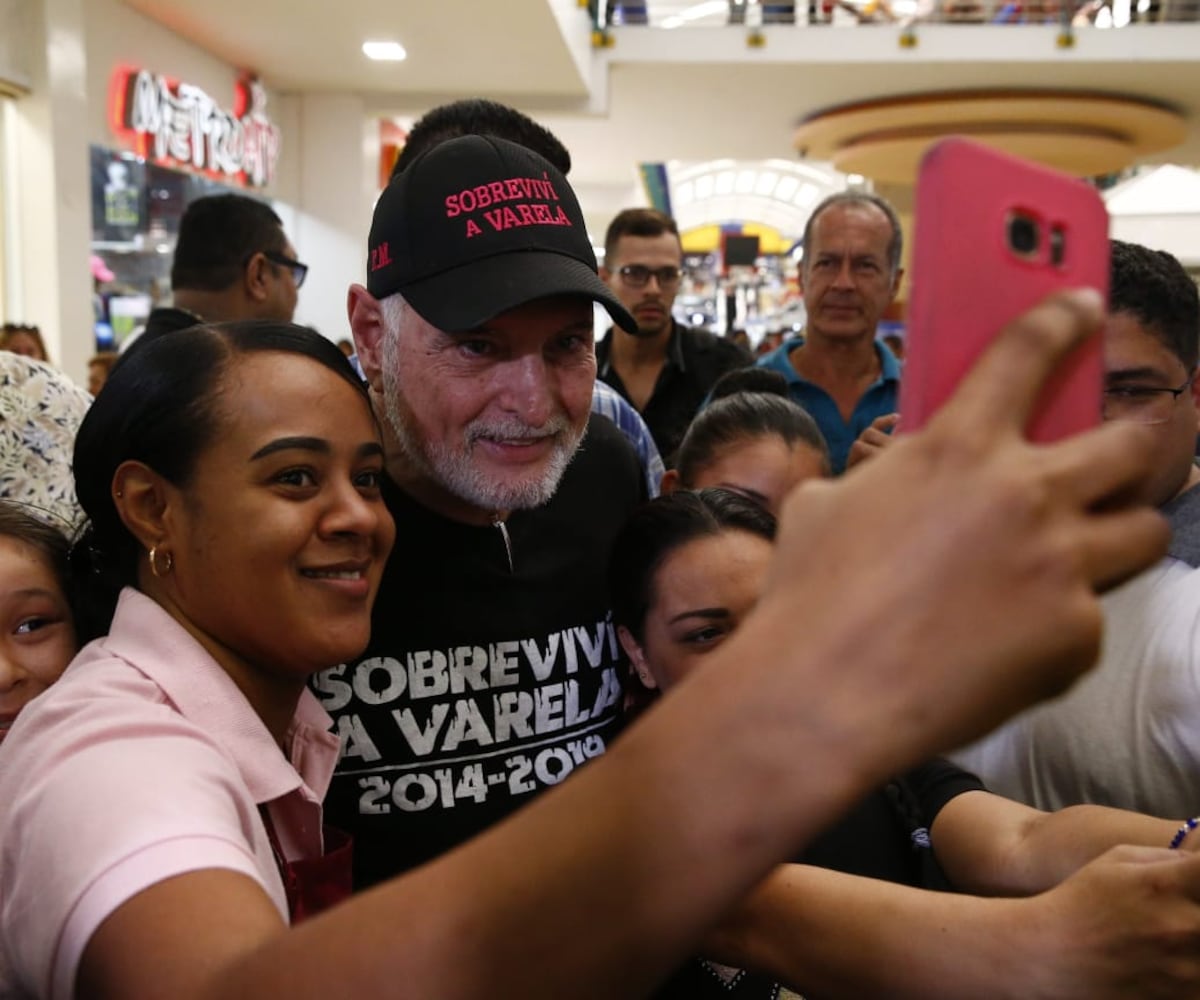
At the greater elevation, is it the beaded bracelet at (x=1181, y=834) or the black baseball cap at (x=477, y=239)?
the black baseball cap at (x=477, y=239)

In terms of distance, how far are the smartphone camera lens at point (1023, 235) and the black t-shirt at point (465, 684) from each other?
3.42 feet

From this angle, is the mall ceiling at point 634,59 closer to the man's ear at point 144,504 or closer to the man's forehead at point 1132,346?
the man's forehead at point 1132,346

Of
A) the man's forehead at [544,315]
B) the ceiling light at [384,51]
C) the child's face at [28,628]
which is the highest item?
the ceiling light at [384,51]

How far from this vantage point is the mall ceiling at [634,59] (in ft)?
24.7

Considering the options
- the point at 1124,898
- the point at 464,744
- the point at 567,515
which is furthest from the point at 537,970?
the point at 567,515

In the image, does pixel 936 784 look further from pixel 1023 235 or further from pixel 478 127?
pixel 478 127

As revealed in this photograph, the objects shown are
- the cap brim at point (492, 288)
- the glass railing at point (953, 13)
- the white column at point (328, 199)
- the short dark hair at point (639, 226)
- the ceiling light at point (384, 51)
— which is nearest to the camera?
the cap brim at point (492, 288)

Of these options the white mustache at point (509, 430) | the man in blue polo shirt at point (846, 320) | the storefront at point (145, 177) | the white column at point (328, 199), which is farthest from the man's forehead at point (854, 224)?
the white column at point (328, 199)

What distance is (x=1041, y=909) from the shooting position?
99cm

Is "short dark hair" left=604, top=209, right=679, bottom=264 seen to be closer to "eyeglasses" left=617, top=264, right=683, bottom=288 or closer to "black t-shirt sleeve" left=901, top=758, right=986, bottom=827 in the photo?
"eyeglasses" left=617, top=264, right=683, bottom=288

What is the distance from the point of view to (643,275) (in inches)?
163

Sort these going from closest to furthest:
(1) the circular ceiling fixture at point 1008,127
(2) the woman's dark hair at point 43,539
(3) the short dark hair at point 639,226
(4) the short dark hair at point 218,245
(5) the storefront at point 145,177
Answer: (2) the woman's dark hair at point 43,539 < (4) the short dark hair at point 218,245 < (3) the short dark hair at point 639,226 < (5) the storefront at point 145,177 < (1) the circular ceiling fixture at point 1008,127

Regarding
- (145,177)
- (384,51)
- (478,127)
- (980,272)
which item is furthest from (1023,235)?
(384,51)

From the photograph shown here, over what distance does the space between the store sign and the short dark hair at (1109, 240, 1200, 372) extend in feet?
21.7
